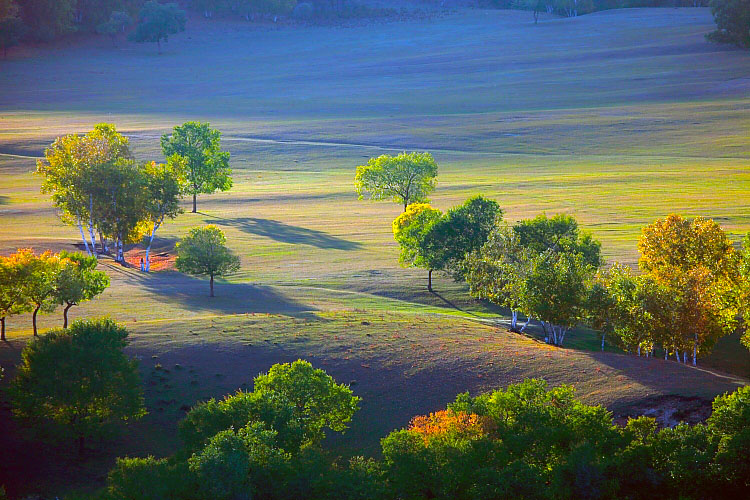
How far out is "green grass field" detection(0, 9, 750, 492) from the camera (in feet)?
136

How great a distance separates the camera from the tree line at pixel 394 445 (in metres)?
30.7

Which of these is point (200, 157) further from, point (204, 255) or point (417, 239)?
point (417, 239)

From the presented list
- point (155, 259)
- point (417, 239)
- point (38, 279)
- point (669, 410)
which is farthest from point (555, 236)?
point (38, 279)

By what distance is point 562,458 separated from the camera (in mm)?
32250

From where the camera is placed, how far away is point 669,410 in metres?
37.1

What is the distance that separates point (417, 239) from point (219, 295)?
56.1 ft

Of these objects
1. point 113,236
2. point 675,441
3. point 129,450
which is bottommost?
point 129,450

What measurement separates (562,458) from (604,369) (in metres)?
10.6

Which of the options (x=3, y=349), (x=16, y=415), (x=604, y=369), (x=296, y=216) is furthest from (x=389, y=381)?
(x=296, y=216)

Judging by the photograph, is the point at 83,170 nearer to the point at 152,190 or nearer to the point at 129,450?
the point at 152,190

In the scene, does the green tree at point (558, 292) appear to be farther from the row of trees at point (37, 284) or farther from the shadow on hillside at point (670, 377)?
the row of trees at point (37, 284)

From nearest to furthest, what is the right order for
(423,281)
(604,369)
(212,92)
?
(604,369), (423,281), (212,92)

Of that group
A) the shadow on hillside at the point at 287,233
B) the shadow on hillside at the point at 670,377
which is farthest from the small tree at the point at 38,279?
the shadow on hillside at the point at 287,233

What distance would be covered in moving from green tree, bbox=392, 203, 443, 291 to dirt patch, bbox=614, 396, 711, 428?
27.6 m
